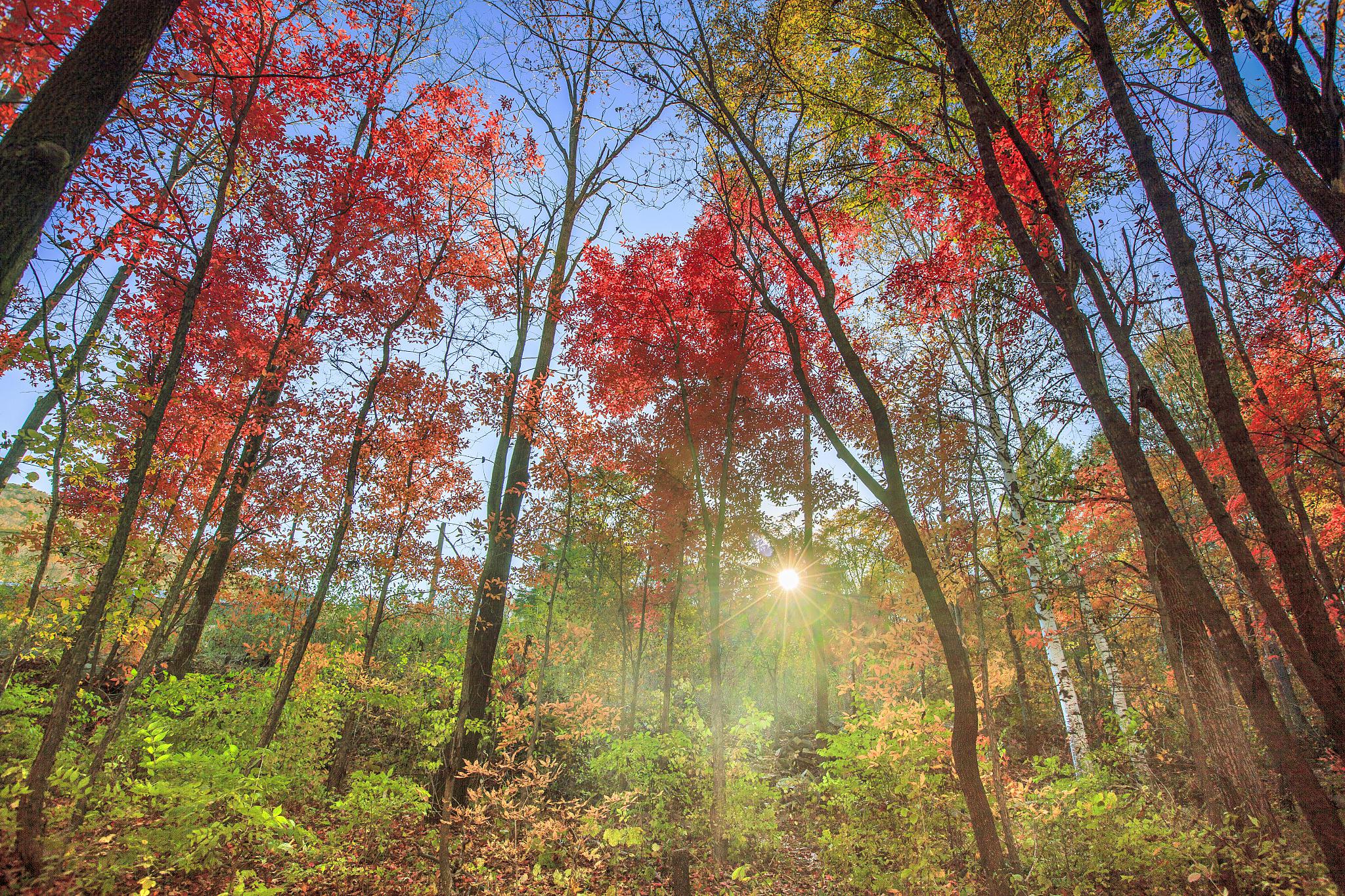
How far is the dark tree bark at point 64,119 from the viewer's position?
249 centimetres

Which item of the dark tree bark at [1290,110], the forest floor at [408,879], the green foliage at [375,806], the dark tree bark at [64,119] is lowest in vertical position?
the forest floor at [408,879]

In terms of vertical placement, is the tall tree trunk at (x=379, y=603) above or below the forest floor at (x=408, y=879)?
above

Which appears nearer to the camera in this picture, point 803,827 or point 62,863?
point 62,863

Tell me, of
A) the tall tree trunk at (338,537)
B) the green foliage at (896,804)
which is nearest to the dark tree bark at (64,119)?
the tall tree trunk at (338,537)

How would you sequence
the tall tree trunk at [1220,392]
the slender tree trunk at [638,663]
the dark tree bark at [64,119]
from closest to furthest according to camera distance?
the dark tree bark at [64,119] → the tall tree trunk at [1220,392] → the slender tree trunk at [638,663]

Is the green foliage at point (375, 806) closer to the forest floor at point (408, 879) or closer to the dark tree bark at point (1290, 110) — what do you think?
the forest floor at point (408, 879)

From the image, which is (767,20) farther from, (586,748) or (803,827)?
(586,748)

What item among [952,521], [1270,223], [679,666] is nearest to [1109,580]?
[952,521]

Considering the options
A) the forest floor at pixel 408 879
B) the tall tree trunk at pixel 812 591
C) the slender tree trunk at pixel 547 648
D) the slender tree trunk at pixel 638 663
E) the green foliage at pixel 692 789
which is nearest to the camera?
the forest floor at pixel 408 879

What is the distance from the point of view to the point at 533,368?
9.18m

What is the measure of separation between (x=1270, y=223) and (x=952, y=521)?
532cm

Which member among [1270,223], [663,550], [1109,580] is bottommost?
[1109,580]

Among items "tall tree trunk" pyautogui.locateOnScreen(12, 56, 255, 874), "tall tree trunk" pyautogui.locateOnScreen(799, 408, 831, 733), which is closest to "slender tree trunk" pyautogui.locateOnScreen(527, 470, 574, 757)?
"tall tree trunk" pyautogui.locateOnScreen(12, 56, 255, 874)

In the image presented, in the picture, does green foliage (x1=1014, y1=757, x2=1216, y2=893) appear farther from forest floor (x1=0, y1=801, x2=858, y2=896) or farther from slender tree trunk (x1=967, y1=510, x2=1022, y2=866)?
forest floor (x1=0, y1=801, x2=858, y2=896)
